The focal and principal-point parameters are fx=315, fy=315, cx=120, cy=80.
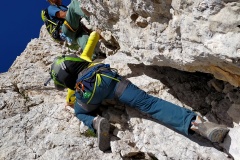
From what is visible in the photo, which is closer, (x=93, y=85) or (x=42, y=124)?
(x=93, y=85)

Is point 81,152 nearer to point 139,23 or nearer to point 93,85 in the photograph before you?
point 93,85

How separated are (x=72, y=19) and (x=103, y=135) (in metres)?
3.52

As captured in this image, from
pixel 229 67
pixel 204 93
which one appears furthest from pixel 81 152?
pixel 229 67

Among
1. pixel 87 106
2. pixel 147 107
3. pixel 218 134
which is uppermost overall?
pixel 218 134

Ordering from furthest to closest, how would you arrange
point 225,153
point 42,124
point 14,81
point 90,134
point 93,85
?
point 14,81
point 42,124
point 90,134
point 93,85
point 225,153

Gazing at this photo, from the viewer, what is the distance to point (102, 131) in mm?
5414

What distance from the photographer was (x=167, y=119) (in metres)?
4.93

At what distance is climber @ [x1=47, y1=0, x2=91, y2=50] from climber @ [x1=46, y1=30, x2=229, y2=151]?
6.25 feet

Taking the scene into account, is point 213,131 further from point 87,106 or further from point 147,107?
point 87,106

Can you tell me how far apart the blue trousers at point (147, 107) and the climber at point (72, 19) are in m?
2.57

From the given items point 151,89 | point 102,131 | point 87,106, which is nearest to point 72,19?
point 87,106

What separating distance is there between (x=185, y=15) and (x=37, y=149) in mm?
3804

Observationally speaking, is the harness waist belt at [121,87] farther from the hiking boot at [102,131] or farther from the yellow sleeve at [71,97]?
A: the yellow sleeve at [71,97]

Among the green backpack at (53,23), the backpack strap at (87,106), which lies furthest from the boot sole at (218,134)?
the green backpack at (53,23)
